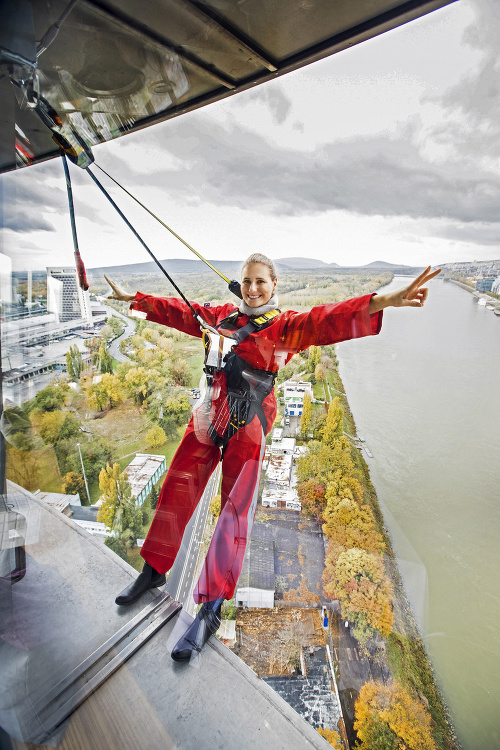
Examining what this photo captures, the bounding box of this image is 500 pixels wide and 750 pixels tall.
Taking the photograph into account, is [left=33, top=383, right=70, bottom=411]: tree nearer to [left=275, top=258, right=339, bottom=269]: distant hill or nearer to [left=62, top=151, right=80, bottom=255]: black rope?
[left=62, top=151, right=80, bottom=255]: black rope

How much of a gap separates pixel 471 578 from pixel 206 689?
3.06ft

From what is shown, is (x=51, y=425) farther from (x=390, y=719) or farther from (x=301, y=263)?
(x=390, y=719)

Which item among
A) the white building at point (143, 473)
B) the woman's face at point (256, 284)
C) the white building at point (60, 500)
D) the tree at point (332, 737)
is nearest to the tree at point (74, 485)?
the white building at point (60, 500)

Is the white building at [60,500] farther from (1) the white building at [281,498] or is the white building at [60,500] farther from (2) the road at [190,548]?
(1) the white building at [281,498]

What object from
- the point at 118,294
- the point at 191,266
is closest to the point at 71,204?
the point at 118,294

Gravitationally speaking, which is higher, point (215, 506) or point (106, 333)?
point (106, 333)

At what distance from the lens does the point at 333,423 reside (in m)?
1.40

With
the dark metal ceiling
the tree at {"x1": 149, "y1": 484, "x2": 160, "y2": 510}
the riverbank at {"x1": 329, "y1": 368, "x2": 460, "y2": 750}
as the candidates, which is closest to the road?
the tree at {"x1": 149, "y1": 484, "x2": 160, "y2": 510}

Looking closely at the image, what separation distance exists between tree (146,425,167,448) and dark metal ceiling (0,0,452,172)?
1001 millimetres

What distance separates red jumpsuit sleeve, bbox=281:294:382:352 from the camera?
0.95 metres

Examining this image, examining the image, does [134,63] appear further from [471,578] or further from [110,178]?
[471,578]

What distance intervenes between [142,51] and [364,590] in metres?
1.81

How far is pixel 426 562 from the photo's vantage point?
1.25 metres

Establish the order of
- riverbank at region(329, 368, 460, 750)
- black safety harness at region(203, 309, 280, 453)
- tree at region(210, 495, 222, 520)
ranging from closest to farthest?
riverbank at region(329, 368, 460, 750) → black safety harness at region(203, 309, 280, 453) → tree at region(210, 495, 222, 520)
